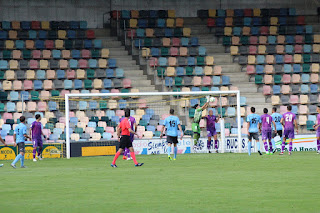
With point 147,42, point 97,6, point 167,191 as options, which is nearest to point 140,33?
point 147,42

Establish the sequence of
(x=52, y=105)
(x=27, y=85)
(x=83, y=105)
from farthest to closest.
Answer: (x=27, y=85)
(x=52, y=105)
(x=83, y=105)

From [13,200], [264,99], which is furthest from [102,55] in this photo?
[13,200]

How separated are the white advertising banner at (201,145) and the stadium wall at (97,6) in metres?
11.0

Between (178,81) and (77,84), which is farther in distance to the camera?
(178,81)

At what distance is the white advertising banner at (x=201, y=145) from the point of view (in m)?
28.1

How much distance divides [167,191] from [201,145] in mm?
17166

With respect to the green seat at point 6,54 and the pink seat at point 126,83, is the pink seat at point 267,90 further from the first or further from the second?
the green seat at point 6,54

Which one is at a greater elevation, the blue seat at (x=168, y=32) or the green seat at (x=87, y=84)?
the blue seat at (x=168, y=32)

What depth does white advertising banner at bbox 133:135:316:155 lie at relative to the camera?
1107 inches

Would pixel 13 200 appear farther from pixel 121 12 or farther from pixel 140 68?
pixel 121 12

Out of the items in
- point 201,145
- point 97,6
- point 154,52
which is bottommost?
point 201,145

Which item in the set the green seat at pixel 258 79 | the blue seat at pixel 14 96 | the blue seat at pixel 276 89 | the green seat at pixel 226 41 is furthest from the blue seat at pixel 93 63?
the blue seat at pixel 276 89

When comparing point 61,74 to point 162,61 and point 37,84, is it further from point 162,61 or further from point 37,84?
point 162,61

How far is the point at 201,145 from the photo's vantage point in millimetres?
28531
